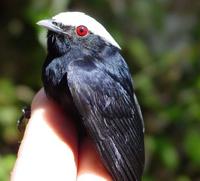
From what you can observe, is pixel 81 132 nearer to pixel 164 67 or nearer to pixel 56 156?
pixel 56 156

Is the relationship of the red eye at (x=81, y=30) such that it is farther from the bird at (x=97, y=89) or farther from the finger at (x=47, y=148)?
the finger at (x=47, y=148)

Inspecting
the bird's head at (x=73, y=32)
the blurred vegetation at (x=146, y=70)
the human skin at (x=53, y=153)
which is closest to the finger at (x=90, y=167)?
the human skin at (x=53, y=153)

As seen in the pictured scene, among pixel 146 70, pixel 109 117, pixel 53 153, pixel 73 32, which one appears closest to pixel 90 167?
pixel 53 153

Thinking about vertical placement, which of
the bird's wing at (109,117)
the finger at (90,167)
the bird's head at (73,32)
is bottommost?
the finger at (90,167)

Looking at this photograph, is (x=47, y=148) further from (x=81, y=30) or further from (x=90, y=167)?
(x=81, y=30)

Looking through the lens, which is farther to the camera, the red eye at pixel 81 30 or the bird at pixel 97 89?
the red eye at pixel 81 30

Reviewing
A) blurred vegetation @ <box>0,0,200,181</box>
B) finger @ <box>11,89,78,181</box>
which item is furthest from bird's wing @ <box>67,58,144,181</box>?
blurred vegetation @ <box>0,0,200,181</box>
